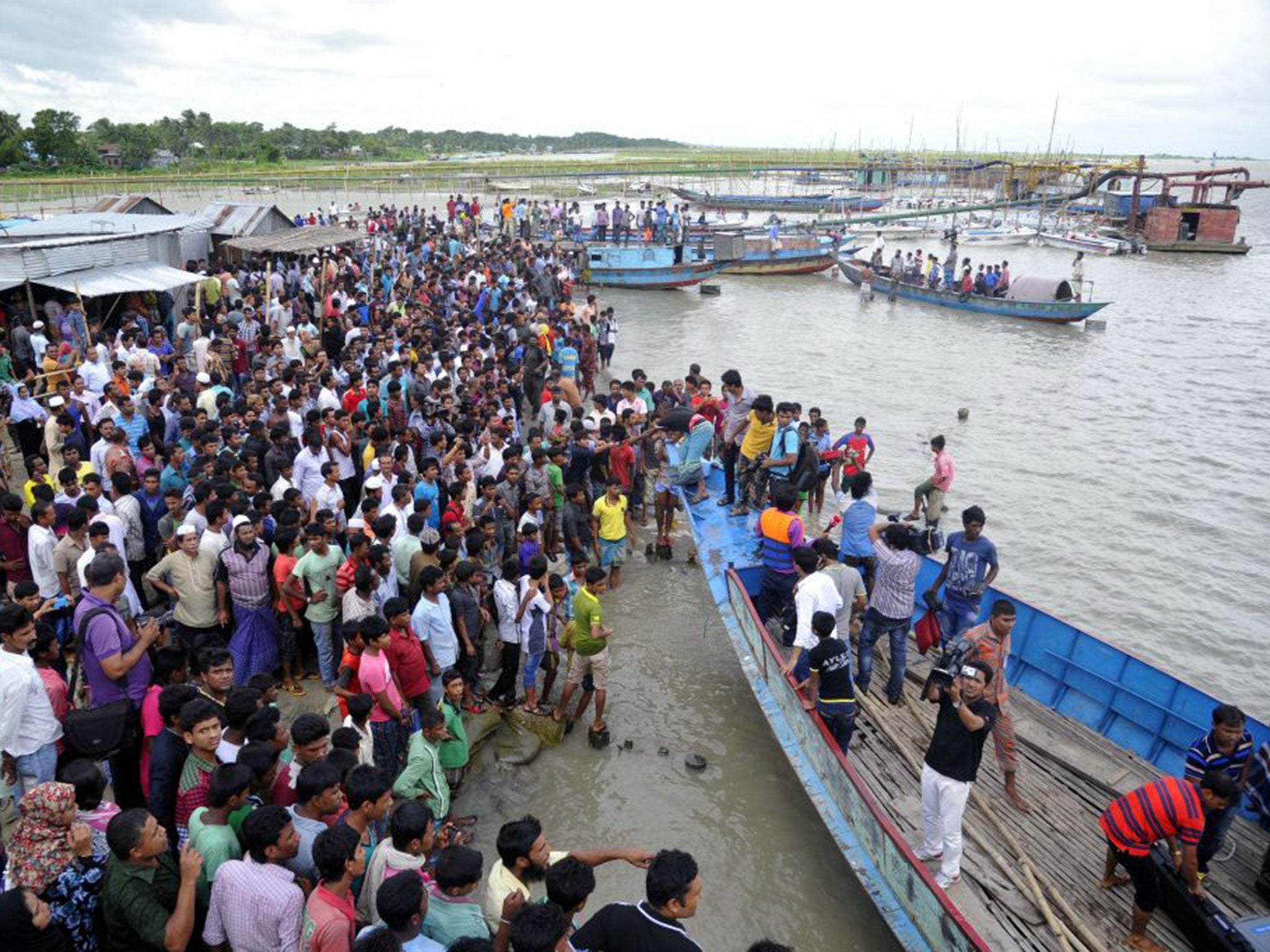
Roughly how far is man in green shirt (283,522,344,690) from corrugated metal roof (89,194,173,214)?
21815 mm

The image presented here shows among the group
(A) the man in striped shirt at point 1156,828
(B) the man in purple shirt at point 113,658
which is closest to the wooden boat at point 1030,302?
(A) the man in striped shirt at point 1156,828

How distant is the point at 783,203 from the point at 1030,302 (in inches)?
1468

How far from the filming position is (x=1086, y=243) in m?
48.4

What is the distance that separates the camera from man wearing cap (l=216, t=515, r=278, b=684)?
6.48 meters

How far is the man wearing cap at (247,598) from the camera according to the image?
21.2ft

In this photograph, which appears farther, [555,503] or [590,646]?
[555,503]

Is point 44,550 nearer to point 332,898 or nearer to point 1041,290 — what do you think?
point 332,898

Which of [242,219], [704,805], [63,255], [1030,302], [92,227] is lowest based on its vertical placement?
[704,805]

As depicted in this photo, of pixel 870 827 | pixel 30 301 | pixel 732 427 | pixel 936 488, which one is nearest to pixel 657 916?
pixel 870 827

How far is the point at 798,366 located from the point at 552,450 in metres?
14.7

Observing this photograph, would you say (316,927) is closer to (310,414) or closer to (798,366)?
(310,414)

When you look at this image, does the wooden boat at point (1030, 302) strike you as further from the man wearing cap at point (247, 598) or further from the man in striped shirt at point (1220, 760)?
the man wearing cap at point (247, 598)

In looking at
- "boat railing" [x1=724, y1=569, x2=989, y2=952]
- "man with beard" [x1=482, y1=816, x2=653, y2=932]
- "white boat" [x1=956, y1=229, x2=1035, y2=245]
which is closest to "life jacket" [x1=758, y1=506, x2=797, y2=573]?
"boat railing" [x1=724, y1=569, x2=989, y2=952]

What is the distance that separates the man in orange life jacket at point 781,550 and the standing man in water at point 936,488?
3.96 metres
